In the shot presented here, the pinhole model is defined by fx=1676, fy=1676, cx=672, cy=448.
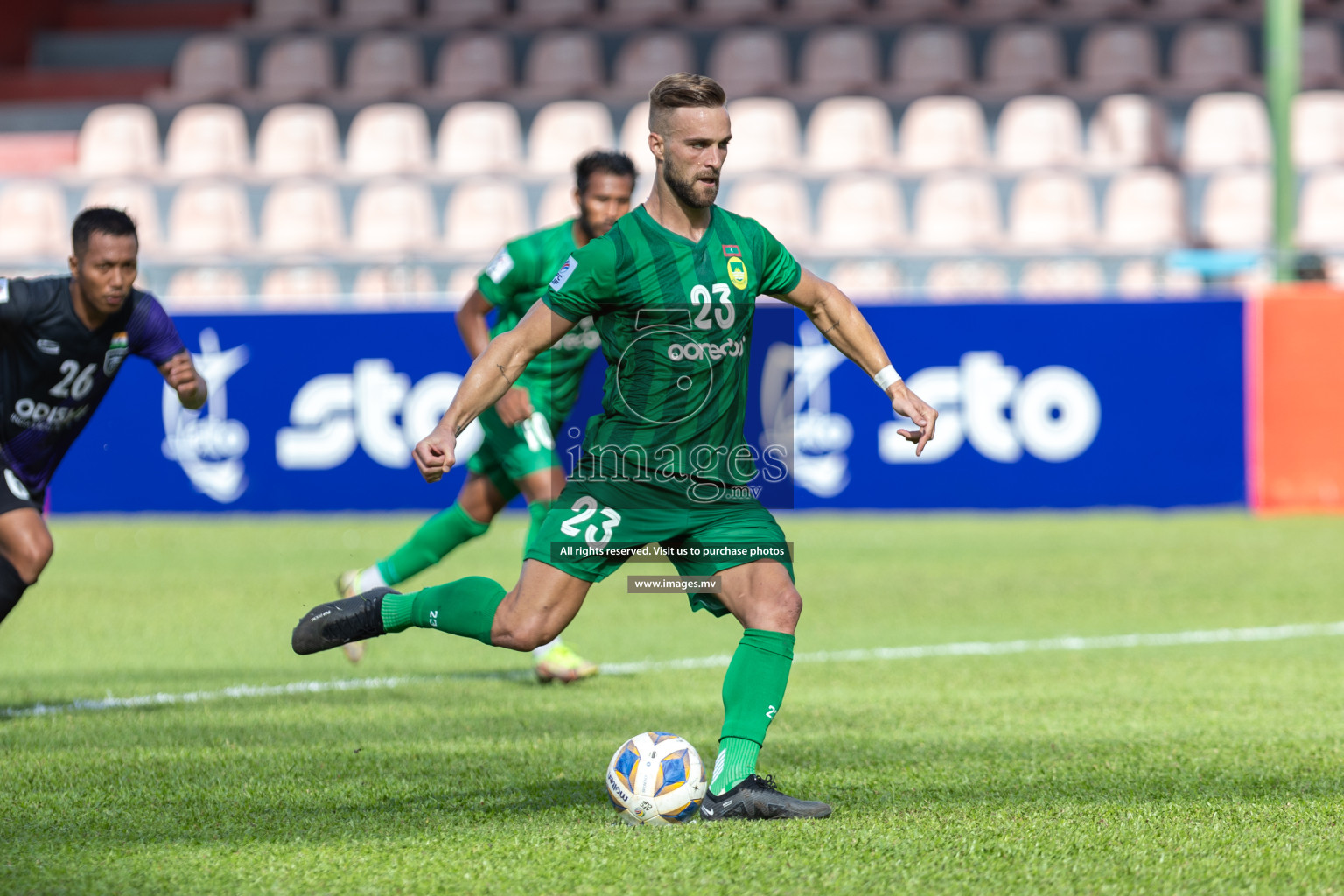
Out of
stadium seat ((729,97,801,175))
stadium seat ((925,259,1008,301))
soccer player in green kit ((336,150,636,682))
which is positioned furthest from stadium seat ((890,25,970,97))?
soccer player in green kit ((336,150,636,682))

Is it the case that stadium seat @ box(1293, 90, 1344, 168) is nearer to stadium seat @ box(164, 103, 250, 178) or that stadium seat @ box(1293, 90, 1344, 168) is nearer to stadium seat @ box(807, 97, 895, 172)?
stadium seat @ box(807, 97, 895, 172)

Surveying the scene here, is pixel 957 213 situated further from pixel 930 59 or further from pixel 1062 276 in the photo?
pixel 930 59

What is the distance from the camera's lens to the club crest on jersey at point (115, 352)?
6.17 m

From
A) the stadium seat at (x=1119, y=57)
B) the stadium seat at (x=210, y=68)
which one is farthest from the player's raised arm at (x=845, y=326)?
the stadium seat at (x=210, y=68)

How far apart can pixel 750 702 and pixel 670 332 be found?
3.27 feet

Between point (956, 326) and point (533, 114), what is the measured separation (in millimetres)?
7232

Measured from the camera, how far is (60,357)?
610 centimetres

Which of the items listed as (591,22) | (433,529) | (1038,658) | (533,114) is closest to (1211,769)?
(1038,658)

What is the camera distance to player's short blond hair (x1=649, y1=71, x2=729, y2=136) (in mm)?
4316

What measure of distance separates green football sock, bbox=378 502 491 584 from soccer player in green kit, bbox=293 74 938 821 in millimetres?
2530

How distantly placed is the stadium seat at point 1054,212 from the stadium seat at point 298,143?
23.0 feet

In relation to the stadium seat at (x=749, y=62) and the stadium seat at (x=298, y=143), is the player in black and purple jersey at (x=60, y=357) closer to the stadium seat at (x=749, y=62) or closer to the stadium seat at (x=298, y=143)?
the stadium seat at (x=298, y=143)

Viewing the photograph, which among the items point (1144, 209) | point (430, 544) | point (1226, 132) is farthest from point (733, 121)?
point (430, 544)

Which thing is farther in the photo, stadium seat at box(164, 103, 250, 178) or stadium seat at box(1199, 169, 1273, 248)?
stadium seat at box(164, 103, 250, 178)
